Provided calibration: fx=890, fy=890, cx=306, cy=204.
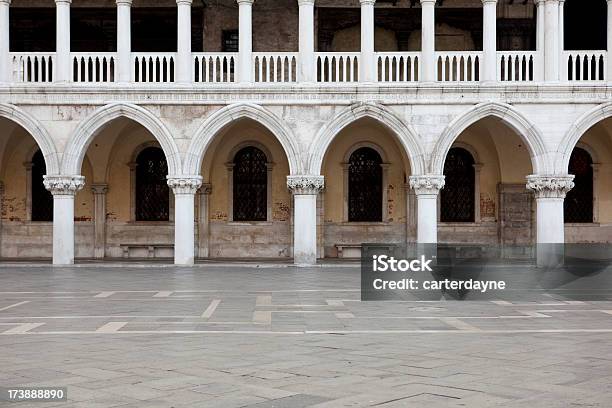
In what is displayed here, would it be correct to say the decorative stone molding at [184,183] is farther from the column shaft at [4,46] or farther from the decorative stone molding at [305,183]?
the column shaft at [4,46]

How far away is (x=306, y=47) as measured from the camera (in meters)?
23.9

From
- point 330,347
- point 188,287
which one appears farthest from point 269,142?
point 330,347

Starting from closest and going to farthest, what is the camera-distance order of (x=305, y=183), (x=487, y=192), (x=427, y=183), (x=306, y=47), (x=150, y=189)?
1. (x=427, y=183)
2. (x=305, y=183)
3. (x=306, y=47)
4. (x=487, y=192)
5. (x=150, y=189)

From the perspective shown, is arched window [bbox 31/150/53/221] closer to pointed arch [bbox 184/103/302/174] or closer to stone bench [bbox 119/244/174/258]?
stone bench [bbox 119/244/174/258]

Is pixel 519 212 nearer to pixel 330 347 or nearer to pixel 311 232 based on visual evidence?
pixel 311 232

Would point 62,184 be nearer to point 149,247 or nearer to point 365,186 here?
point 149,247

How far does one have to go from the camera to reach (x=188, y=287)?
58.2 feet

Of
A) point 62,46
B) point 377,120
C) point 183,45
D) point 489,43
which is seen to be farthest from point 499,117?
point 62,46

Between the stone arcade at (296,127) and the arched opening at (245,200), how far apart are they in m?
0.05

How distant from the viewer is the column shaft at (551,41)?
23.6 metres

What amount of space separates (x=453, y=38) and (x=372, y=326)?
17445 millimetres

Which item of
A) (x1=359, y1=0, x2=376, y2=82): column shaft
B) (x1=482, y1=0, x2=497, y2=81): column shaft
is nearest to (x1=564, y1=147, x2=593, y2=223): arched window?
(x1=482, y1=0, x2=497, y2=81): column shaft

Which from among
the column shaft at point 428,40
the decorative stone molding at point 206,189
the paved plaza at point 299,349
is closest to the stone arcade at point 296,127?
the column shaft at point 428,40

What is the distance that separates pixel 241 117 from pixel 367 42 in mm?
3920
